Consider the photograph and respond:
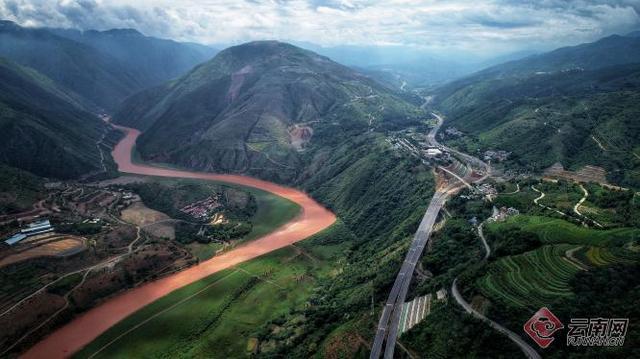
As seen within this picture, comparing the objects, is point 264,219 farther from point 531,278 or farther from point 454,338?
point 531,278

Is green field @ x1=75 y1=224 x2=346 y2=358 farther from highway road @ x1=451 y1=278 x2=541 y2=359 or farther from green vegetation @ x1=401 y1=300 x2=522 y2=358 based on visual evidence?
highway road @ x1=451 y1=278 x2=541 y2=359

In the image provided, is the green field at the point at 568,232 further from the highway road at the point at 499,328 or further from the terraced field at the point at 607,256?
the highway road at the point at 499,328

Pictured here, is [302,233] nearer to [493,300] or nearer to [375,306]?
[375,306]

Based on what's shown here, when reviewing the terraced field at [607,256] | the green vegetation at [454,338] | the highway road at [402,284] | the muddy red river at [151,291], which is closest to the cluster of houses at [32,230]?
the muddy red river at [151,291]

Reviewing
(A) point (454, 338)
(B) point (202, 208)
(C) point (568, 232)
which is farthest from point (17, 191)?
(C) point (568, 232)

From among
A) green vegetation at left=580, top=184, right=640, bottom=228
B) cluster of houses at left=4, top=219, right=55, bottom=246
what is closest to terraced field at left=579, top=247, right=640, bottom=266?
green vegetation at left=580, top=184, right=640, bottom=228
